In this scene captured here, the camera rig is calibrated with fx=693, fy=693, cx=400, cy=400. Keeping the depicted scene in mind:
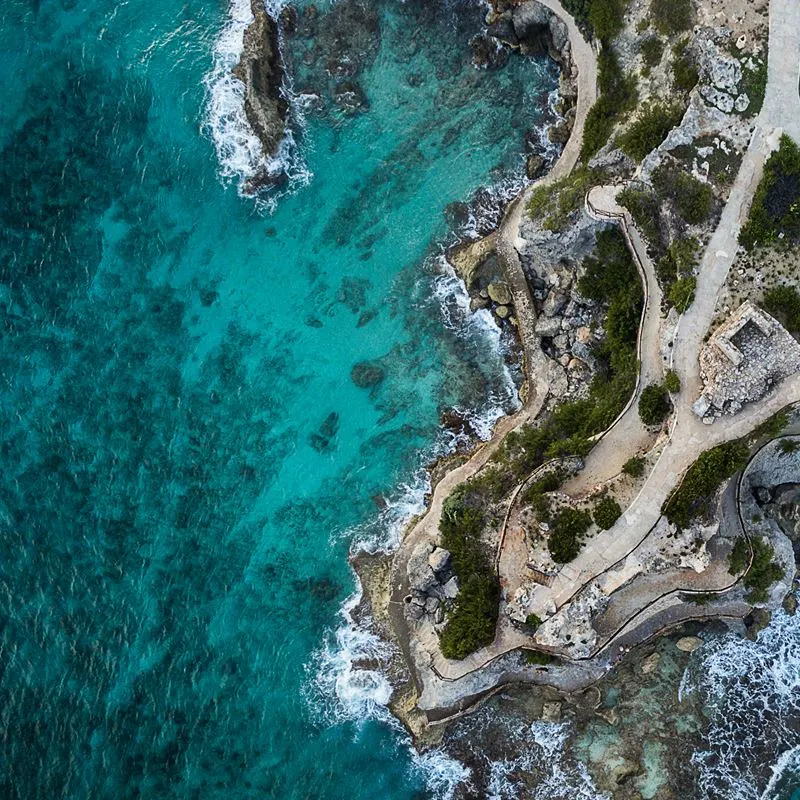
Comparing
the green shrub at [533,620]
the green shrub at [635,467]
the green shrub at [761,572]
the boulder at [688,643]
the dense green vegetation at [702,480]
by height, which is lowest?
the boulder at [688,643]

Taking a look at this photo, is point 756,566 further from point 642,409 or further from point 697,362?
point 697,362

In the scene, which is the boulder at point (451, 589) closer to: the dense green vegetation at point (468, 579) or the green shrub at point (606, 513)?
the dense green vegetation at point (468, 579)

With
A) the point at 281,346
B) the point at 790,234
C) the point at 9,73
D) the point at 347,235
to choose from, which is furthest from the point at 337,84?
the point at 790,234

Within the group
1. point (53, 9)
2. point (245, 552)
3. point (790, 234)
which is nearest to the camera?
point (790, 234)

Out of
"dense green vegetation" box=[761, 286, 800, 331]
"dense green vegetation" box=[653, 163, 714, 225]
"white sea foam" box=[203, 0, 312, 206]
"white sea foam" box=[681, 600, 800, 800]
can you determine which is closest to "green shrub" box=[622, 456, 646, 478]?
"dense green vegetation" box=[761, 286, 800, 331]

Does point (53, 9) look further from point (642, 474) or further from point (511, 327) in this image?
point (642, 474)

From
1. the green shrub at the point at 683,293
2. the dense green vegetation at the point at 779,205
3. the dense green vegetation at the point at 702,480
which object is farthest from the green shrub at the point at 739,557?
the dense green vegetation at the point at 779,205

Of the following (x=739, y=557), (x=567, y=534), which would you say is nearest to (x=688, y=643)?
(x=739, y=557)
